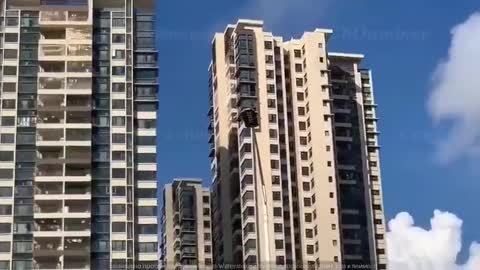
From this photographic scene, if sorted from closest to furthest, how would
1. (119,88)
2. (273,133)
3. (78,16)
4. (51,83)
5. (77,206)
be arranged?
(77,206) → (51,83) → (119,88) → (78,16) → (273,133)

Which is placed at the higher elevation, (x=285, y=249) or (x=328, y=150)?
(x=328, y=150)

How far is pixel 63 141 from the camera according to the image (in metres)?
38.0

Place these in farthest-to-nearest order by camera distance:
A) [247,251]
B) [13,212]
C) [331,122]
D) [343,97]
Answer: [343,97] < [331,122] < [247,251] < [13,212]

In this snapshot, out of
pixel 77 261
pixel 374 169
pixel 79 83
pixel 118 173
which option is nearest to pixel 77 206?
pixel 118 173

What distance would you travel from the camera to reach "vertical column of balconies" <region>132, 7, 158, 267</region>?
122ft

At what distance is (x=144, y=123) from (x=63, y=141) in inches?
131

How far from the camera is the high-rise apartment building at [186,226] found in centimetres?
4891

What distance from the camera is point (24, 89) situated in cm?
3938

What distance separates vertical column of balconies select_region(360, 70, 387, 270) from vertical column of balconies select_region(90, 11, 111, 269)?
42.6ft

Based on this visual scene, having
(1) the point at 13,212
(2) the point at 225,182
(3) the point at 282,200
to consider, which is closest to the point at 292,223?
(3) the point at 282,200

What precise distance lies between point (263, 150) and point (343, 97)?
22.5 feet

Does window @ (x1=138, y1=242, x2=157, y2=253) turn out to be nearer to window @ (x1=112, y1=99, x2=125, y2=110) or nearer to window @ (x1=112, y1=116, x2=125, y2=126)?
window @ (x1=112, y1=116, x2=125, y2=126)

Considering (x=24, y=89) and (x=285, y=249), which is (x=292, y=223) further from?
(x=24, y=89)

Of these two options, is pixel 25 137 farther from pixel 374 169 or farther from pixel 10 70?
pixel 374 169
